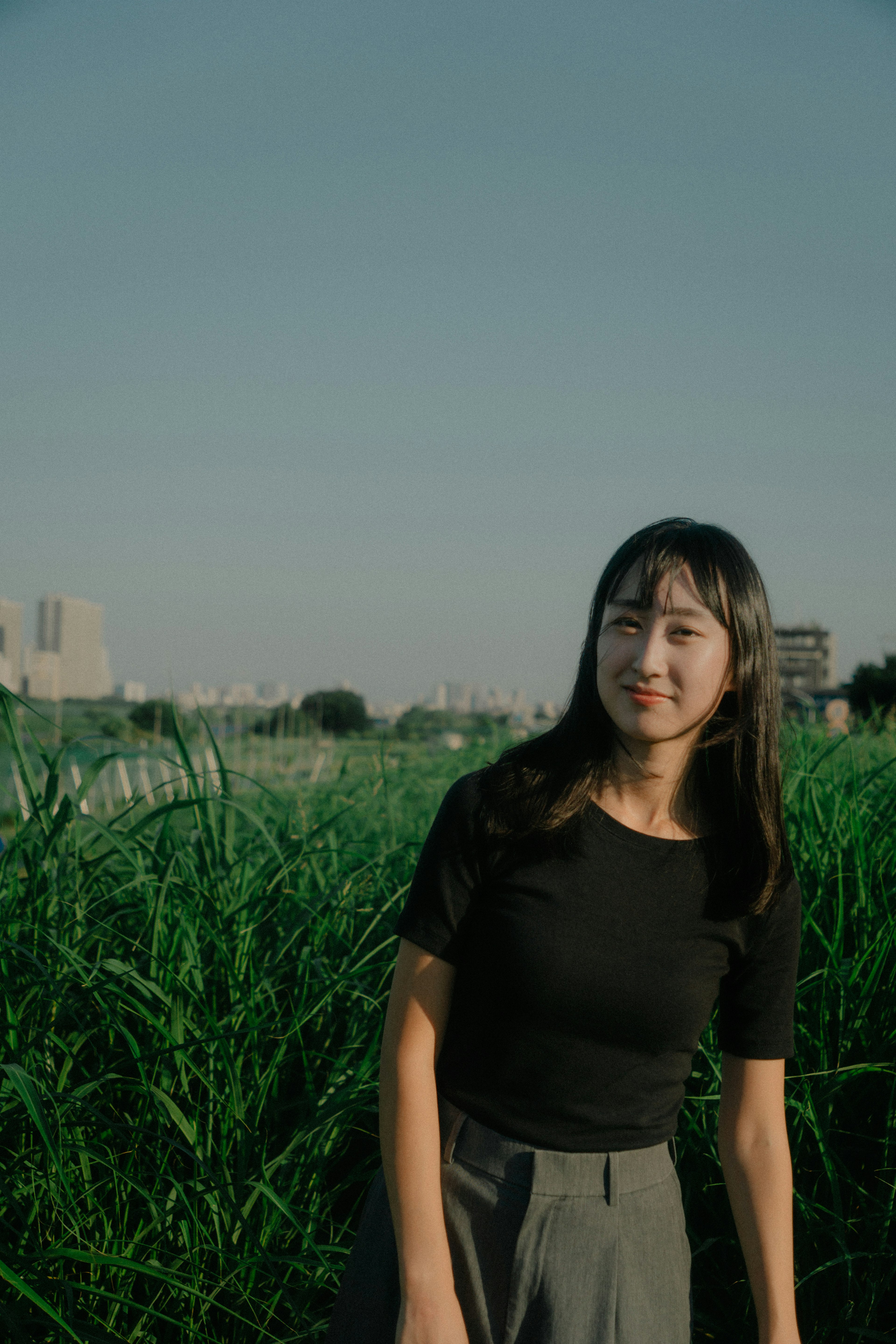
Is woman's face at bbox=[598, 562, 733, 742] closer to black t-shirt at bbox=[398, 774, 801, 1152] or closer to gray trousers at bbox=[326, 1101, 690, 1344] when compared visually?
black t-shirt at bbox=[398, 774, 801, 1152]

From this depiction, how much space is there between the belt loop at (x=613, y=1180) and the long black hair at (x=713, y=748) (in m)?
0.31

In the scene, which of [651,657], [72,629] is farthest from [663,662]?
[72,629]

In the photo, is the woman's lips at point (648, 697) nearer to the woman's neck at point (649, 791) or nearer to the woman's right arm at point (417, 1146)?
the woman's neck at point (649, 791)

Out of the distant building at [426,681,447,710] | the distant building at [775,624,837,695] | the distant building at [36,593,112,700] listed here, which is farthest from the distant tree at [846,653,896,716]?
the distant building at [775,624,837,695]

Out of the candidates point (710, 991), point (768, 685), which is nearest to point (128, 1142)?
point (710, 991)

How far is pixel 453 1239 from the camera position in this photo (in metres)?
1.05

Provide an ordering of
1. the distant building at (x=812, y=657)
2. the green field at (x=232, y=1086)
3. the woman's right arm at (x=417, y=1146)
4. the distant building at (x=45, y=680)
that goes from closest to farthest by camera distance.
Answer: the woman's right arm at (x=417, y=1146), the green field at (x=232, y=1086), the distant building at (x=45, y=680), the distant building at (x=812, y=657)

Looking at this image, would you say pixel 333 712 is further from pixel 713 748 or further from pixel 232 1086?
pixel 713 748

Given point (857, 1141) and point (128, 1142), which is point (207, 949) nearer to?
point (128, 1142)

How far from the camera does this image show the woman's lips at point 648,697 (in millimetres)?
1108

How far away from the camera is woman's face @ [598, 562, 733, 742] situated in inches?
43.6

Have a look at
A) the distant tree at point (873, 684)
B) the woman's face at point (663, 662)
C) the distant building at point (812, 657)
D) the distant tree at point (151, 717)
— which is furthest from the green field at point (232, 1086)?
the distant building at point (812, 657)

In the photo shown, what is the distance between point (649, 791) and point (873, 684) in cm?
1789

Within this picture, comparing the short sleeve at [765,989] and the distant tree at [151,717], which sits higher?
the distant tree at [151,717]
